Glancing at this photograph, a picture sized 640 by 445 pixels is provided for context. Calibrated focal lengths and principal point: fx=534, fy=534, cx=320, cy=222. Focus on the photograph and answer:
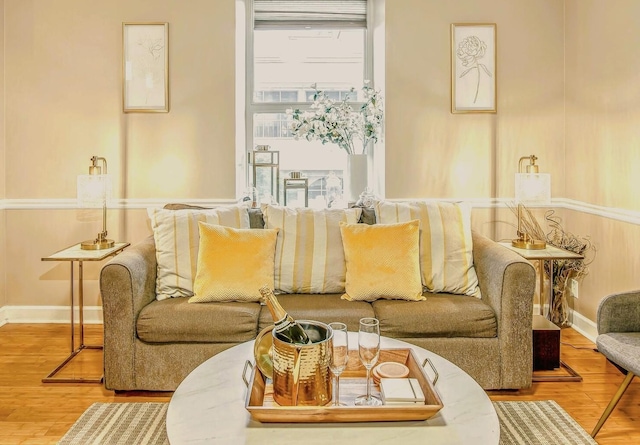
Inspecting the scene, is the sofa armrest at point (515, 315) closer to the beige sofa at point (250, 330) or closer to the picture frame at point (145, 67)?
the beige sofa at point (250, 330)

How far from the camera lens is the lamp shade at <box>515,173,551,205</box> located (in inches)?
128

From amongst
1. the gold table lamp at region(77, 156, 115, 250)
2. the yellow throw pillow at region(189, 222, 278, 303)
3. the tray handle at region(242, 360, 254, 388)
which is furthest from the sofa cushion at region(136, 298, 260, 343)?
the gold table lamp at region(77, 156, 115, 250)

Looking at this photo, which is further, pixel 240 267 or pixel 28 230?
pixel 28 230

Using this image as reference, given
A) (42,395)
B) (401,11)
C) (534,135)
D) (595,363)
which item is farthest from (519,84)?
(42,395)

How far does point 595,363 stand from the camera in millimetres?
3082

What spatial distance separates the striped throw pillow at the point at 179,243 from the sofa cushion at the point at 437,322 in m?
1.02

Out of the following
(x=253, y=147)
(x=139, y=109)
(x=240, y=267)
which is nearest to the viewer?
(x=240, y=267)

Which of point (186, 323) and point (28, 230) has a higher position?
point (28, 230)

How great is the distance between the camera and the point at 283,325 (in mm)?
1626

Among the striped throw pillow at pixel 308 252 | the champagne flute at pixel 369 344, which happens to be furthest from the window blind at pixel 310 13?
the champagne flute at pixel 369 344

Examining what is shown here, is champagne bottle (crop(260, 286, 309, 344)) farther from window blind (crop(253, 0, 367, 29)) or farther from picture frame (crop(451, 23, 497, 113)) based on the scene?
window blind (crop(253, 0, 367, 29))

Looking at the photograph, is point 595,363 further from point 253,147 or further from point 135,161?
point 135,161

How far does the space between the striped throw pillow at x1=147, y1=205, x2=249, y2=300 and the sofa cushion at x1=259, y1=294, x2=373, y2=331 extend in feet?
1.59

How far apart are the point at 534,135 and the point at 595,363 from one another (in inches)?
63.5
